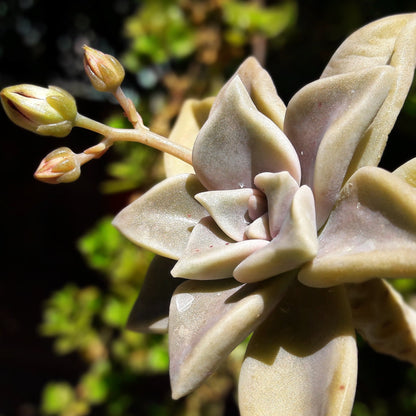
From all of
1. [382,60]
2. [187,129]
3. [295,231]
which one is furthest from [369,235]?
[187,129]

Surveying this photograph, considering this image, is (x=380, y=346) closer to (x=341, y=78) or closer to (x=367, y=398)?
(x=341, y=78)

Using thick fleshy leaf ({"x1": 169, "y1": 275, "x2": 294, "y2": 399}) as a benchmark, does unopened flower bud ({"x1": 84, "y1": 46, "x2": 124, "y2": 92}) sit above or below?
above

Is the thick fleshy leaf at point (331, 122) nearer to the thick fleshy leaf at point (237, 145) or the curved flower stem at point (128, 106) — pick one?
the thick fleshy leaf at point (237, 145)

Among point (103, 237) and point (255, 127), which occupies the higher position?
point (255, 127)

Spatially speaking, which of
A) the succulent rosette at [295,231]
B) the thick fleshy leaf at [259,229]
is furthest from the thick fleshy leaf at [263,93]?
the thick fleshy leaf at [259,229]

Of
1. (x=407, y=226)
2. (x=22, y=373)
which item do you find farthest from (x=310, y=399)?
(x=22, y=373)

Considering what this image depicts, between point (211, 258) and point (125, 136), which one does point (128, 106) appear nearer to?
point (125, 136)

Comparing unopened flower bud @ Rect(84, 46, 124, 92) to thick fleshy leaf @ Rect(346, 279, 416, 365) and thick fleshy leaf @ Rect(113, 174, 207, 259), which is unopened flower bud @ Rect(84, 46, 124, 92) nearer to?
thick fleshy leaf @ Rect(113, 174, 207, 259)

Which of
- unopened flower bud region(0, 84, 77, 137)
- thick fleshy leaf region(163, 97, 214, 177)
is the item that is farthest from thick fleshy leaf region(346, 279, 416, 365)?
unopened flower bud region(0, 84, 77, 137)
